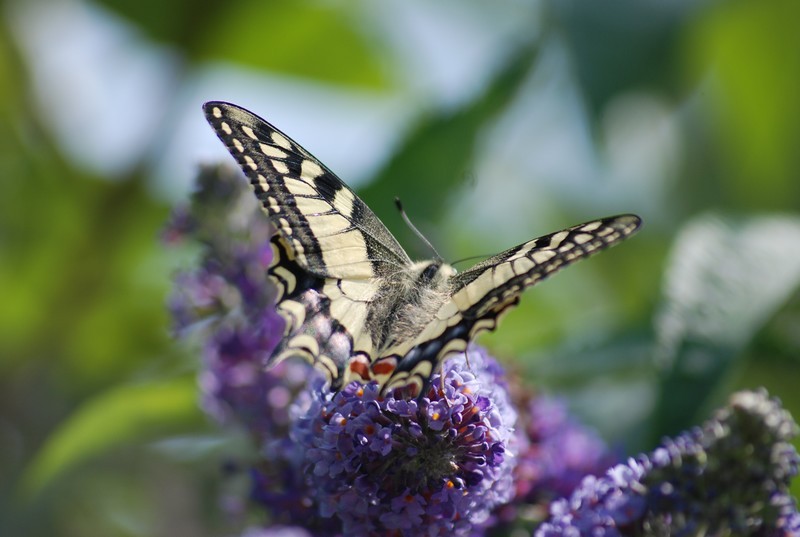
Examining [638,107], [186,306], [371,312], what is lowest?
[371,312]

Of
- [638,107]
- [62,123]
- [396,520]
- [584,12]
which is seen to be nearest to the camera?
[396,520]

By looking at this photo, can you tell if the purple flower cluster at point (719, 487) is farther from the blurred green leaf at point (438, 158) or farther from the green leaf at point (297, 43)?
the green leaf at point (297, 43)

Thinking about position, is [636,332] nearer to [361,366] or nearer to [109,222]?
[361,366]

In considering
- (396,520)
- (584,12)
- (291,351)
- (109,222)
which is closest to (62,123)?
(109,222)

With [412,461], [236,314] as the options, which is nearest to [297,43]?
[236,314]

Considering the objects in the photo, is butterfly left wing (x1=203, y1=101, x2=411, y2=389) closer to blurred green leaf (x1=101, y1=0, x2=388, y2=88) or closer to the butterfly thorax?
the butterfly thorax

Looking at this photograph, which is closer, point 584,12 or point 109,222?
point 584,12
